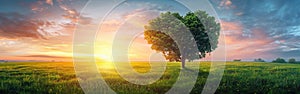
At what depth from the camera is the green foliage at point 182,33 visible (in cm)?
2917

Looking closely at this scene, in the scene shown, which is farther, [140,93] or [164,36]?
[164,36]

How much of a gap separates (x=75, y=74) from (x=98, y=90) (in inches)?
206

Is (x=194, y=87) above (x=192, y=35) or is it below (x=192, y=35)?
below

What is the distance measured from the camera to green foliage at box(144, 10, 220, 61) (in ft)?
95.7

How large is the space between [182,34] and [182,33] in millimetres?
106

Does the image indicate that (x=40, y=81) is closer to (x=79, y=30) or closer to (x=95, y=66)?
(x=79, y=30)

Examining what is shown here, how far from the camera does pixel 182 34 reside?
28.5 meters

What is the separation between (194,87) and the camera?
63.6 ft

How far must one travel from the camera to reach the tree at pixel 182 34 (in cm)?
2917

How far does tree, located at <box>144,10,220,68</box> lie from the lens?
29172mm

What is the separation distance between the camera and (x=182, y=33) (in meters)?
28.5

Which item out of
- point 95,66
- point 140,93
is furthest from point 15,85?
point 95,66

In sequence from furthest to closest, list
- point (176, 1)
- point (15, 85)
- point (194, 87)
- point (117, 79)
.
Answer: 1. point (176, 1)
2. point (117, 79)
3. point (194, 87)
4. point (15, 85)

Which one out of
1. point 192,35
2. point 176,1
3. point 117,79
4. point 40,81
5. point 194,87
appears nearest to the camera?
point 40,81
